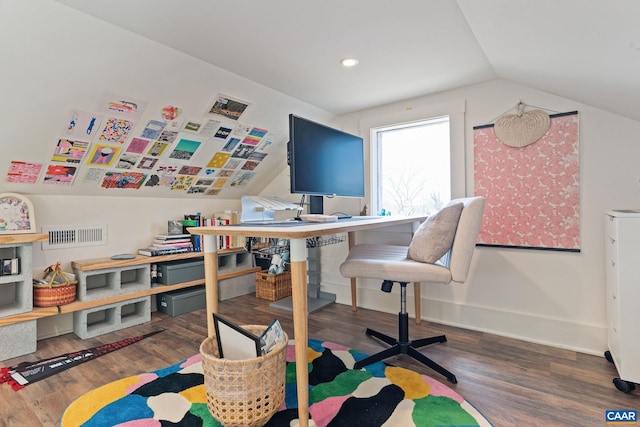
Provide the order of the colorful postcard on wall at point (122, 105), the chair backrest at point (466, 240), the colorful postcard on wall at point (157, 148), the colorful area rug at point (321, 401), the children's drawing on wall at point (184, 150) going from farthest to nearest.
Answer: the children's drawing on wall at point (184, 150), the colorful postcard on wall at point (157, 148), the colorful postcard on wall at point (122, 105), the chair backrest at point (466, 240), the colorful area rug at point (321, 401)

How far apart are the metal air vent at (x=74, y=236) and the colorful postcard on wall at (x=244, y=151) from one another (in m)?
1.22

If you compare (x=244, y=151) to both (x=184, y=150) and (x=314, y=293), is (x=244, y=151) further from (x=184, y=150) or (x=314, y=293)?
(x=314, y=293)

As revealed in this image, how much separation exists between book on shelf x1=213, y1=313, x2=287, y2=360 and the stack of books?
1613 millimetres

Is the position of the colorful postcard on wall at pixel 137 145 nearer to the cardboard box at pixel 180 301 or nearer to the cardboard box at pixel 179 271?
→ the cardboard box at pixel 179 271

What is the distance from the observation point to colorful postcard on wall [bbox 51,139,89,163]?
2.06 metres

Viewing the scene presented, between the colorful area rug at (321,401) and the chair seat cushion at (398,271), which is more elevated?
the chair seat cushion at (398,271)

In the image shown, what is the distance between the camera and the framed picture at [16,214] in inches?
80.3

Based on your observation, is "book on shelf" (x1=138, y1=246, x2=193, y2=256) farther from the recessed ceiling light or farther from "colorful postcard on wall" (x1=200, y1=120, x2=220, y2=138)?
the recessed ceiling light

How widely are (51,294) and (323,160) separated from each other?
2.00 m


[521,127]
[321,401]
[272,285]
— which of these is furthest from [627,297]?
[272,285]

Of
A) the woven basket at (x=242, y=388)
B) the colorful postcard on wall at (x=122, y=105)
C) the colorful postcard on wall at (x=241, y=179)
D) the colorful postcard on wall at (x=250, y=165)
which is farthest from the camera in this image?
the colorful postcard on wall at (x=241, y=179)

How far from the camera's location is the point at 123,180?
258 cm

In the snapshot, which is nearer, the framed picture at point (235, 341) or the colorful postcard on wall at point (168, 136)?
the framed picture at point (235, 341)

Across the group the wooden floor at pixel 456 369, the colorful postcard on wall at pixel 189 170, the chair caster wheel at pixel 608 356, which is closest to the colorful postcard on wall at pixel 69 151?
the colorful postcard on wall at pixel 189 170
